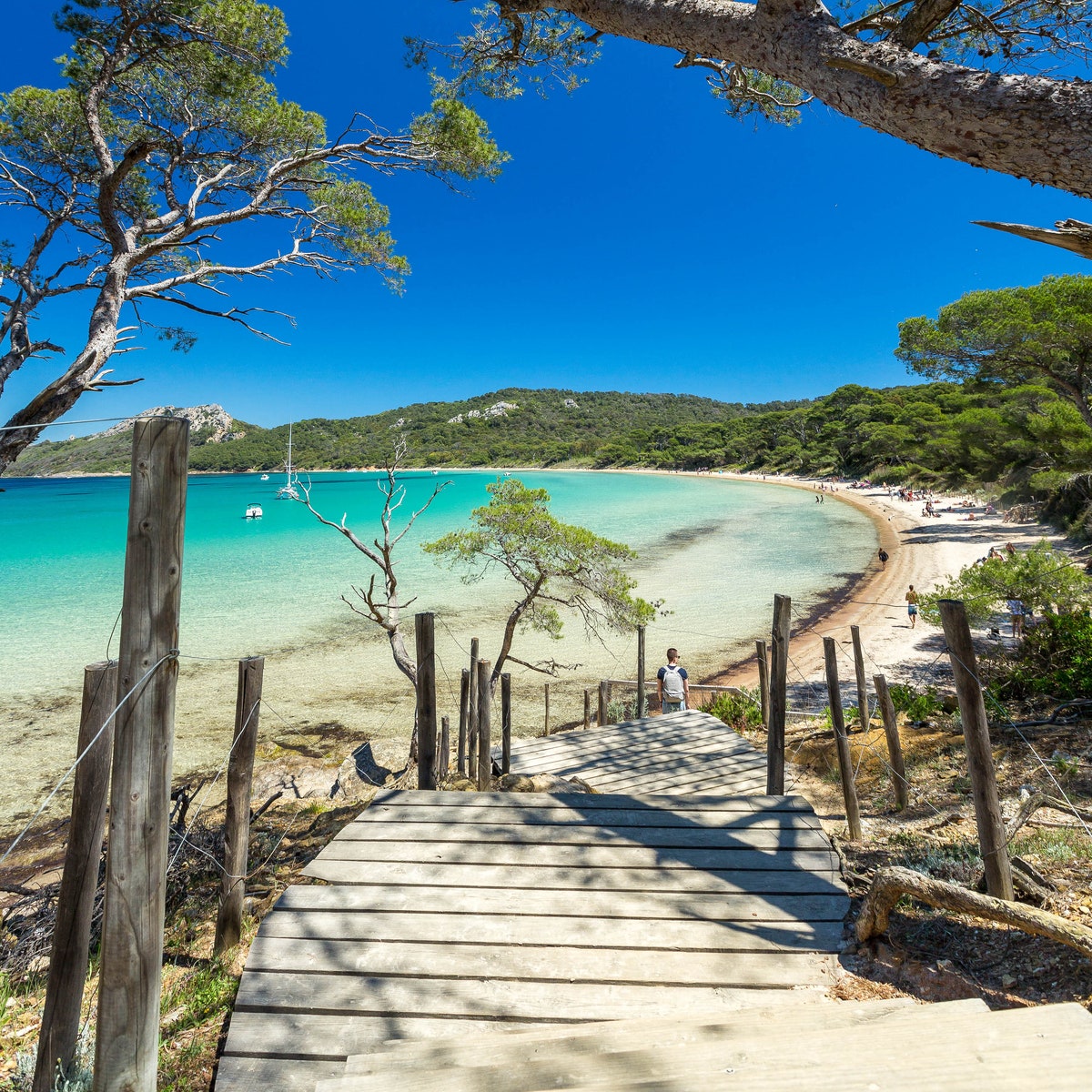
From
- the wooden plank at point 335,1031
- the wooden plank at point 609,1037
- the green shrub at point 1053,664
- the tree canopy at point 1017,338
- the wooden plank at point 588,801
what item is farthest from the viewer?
the tree canopy at point 1017,338

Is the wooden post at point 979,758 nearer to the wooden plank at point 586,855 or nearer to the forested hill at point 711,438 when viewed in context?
the wooden plank at point 586,855

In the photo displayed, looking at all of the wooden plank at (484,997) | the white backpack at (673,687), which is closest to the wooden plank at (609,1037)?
Answer: the wooden plank at (484,997)

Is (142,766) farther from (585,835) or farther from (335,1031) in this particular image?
(585,835)

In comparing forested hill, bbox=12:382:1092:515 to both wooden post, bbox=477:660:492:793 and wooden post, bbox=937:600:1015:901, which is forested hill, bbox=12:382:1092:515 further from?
wooden post, bbox=937:600:1015:901

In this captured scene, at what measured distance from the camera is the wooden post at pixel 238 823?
3.12 meters

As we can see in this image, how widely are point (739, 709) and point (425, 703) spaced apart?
6.42m

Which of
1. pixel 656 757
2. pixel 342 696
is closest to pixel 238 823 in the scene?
pixel 656 757

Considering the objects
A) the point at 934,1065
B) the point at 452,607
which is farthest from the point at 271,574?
the point at 934,1065

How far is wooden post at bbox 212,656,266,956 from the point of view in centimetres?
312

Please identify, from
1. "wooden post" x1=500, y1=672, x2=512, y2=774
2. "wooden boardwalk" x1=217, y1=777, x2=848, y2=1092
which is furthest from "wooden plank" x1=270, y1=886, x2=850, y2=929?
"wooden post" x1=500, y1=672, x2=512, y2=774

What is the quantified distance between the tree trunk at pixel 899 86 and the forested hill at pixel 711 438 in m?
3.24

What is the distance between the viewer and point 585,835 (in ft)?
10.3

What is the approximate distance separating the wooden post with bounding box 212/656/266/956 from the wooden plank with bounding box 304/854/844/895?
57 cm

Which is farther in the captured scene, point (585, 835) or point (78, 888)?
point (585, 835)
